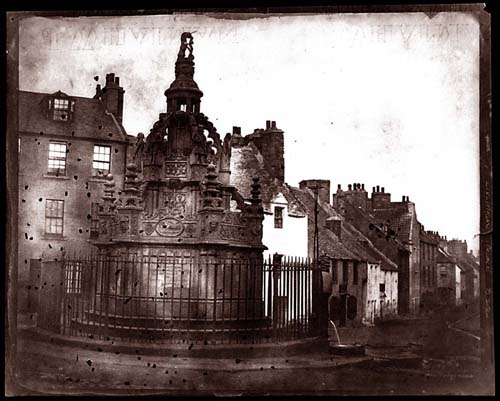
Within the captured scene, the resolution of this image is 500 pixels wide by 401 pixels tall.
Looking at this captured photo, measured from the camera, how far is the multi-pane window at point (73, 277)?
1339 cm

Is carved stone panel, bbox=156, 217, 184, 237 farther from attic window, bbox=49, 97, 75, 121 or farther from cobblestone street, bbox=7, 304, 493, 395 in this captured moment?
attic window, bbox=49, 97, 75, 121

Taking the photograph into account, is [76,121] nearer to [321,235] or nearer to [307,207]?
[307,207]

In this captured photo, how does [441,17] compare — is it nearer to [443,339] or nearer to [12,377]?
[443,339]

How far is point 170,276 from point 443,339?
15.3 feet

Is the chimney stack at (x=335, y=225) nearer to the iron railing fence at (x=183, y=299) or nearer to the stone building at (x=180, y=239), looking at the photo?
the iron railing fence at (x=183, y=299)

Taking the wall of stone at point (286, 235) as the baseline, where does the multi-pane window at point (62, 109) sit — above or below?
above

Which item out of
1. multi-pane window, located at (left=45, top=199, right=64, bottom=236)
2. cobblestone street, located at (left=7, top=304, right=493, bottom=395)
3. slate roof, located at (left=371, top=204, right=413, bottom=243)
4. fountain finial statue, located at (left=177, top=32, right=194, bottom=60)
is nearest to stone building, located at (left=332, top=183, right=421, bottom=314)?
slate roof, located at (left=371, top=204, right=413, bottom=243)

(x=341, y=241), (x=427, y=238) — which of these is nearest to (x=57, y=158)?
(x=341, y=241)

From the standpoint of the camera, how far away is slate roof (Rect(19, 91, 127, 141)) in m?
13.0

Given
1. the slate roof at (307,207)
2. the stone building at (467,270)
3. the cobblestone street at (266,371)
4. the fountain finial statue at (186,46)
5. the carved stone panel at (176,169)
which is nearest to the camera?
the cobblestone street at (266,371)

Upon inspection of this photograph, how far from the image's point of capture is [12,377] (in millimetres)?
12773

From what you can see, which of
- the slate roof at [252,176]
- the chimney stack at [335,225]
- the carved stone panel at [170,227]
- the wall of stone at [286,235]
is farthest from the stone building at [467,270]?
the carved stone panel at [170,227]

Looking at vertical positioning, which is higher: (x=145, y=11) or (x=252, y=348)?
A: (x=145, y=11)
